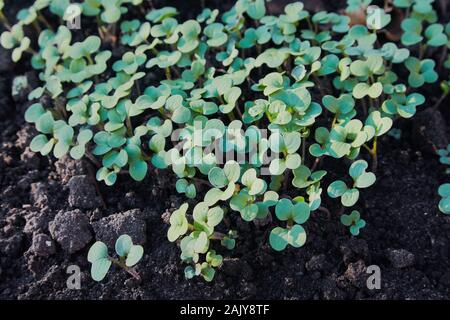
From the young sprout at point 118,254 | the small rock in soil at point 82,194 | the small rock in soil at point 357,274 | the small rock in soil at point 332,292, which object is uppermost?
the young sprout at point 118,254

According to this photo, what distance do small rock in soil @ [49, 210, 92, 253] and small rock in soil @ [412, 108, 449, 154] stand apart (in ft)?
3.42

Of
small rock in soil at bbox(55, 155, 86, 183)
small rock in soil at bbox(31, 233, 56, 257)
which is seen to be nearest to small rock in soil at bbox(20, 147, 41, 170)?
small rock in soil at bbox(55, 155, 86, 183)

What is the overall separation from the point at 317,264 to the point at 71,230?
2.24ft

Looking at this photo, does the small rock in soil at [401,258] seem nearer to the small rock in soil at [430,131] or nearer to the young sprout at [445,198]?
the young sprout at [445,198]

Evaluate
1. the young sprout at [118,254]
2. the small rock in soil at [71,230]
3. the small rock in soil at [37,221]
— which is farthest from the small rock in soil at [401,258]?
the small rock in soil at [37,221]

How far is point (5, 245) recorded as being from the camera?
1833 mm

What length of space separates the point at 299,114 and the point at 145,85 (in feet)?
1.93

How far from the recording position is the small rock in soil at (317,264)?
5.72 ft

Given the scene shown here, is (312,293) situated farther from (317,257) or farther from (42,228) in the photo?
(42,228)

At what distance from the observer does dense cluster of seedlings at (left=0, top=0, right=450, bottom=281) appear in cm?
174

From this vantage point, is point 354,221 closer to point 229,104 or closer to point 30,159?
point 229,104

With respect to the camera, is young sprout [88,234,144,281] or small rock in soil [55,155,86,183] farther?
small rock in soil [55,155,86,183]

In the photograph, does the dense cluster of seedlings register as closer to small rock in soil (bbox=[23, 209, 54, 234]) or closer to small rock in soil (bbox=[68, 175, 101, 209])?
small rock in soil (bbox=[68, 175, 101, 209])

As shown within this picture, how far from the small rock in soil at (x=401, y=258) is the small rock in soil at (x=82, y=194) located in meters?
0.84
